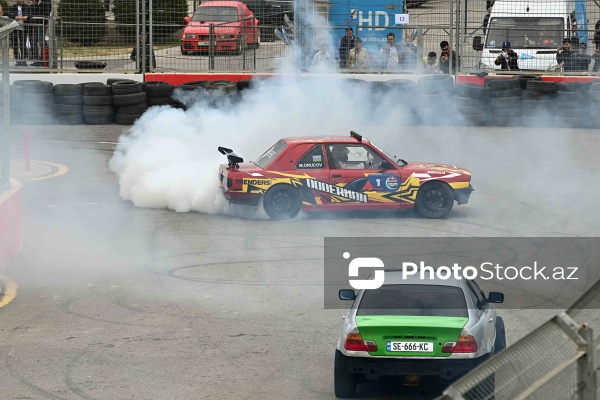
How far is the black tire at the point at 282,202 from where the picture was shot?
1471cm

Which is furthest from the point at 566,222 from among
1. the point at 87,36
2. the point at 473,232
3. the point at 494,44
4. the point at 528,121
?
the point at 87,36

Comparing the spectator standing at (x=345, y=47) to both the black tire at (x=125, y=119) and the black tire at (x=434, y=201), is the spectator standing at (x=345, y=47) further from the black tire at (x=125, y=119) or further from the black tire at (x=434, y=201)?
the black tire at (x=434, y=201)

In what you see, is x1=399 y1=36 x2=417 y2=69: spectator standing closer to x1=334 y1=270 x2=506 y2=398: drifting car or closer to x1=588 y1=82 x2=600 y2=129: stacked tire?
x1=588 y1=82 x2=600 y2=129: stacked tire

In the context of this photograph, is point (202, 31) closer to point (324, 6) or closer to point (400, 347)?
point (324, 6)

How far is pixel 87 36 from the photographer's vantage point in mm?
23891

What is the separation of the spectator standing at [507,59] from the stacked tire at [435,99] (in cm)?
203

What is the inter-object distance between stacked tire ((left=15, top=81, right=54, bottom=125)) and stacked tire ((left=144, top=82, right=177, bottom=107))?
2092 mm

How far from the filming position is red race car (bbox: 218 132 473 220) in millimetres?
14664

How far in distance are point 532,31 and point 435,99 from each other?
3.38 meters

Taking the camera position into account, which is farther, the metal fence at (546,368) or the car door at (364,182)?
the car door at (364,182)

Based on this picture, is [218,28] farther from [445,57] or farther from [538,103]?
[538,103]

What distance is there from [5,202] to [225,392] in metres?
5.05

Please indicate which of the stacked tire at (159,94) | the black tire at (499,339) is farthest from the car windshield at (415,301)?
the stacked tire at (159,94)

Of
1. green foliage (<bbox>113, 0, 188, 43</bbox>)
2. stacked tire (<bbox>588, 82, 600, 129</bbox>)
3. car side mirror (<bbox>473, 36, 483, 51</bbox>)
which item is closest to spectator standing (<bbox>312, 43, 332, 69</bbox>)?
green foliage (<bbox>113, 0, 188, 43</bbox>)
